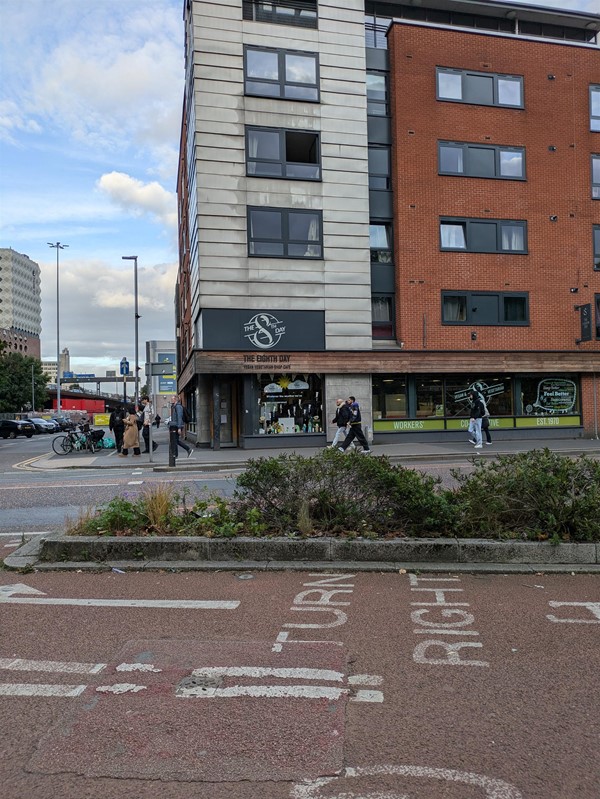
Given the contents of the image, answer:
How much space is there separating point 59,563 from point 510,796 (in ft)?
16.3

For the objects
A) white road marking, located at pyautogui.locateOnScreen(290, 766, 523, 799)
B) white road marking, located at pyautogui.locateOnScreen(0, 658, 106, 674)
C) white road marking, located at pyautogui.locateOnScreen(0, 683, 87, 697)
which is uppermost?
white road marking, located at pyautogui.locateOnScreen(0, 658, 106, 674)

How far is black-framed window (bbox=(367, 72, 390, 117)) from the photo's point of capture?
2438 centimetres

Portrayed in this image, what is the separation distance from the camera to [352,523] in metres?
6.66

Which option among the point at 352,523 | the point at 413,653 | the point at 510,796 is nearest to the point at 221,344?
the point at 352,523

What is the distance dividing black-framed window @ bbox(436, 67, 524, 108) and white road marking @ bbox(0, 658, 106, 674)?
970 inches

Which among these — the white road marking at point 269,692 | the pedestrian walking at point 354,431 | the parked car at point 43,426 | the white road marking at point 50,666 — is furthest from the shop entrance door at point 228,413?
the parked car at point 43,426

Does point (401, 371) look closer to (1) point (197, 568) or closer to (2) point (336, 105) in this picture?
(2) point (336, 105)

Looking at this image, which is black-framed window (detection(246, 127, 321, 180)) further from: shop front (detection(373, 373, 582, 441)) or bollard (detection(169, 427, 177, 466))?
bollard (detection(169, 427, 177, 466))

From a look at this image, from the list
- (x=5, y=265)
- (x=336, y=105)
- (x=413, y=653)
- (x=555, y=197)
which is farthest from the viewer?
(x=5, y=265)

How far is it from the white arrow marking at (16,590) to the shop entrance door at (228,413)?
1740 centimetres

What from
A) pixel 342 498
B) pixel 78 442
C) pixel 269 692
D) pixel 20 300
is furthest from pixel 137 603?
pixel 20 300

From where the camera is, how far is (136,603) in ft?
17.1

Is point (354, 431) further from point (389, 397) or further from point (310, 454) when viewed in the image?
point (389, 397)

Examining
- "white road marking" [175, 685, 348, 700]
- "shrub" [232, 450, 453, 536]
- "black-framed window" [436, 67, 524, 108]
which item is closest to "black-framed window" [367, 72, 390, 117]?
"black-framed window" [436, 67, 524, 108]
